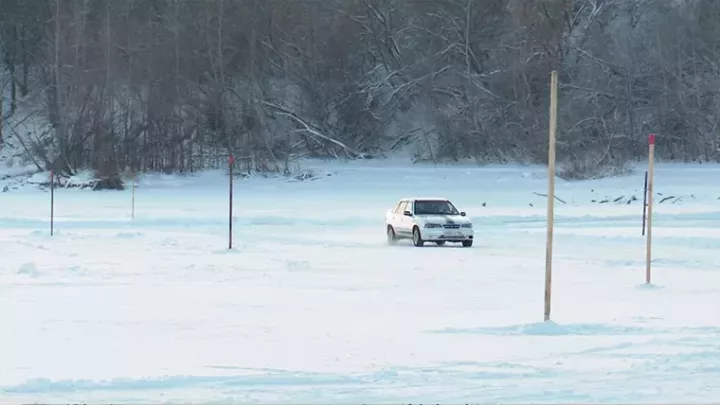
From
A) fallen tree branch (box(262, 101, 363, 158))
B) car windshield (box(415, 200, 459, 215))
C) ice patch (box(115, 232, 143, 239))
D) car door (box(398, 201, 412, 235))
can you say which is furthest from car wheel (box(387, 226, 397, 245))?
fallen tree branch (box(262, 101, 363, 158))

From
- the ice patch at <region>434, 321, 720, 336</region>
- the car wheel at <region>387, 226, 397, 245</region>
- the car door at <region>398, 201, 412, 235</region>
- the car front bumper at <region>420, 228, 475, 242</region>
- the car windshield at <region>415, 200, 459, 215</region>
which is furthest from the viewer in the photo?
the car wheel at <region>387, 226, 397, 245</region>

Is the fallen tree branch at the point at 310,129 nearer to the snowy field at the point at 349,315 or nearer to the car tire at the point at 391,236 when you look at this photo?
the snowy field at the point at 349,315

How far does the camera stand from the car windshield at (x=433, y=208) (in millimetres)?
33312

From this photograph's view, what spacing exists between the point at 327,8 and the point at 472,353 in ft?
202

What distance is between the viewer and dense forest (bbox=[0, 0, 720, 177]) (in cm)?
6650

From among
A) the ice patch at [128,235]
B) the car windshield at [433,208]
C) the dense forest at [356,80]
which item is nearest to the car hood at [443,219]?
the car windshield at [433,208]

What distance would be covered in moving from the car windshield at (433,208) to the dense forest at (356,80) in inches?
1207

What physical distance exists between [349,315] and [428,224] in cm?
1541

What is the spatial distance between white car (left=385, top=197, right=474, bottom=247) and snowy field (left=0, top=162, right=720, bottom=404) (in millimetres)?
739

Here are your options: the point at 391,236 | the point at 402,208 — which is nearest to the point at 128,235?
the point at 391,236

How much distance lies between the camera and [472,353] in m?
13.3

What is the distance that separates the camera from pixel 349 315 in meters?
17.0

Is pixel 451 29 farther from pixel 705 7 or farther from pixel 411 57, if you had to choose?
pixel 705 7

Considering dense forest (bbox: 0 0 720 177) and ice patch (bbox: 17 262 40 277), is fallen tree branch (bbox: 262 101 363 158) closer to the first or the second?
dense forest (bbox: 0 0 720 177)
